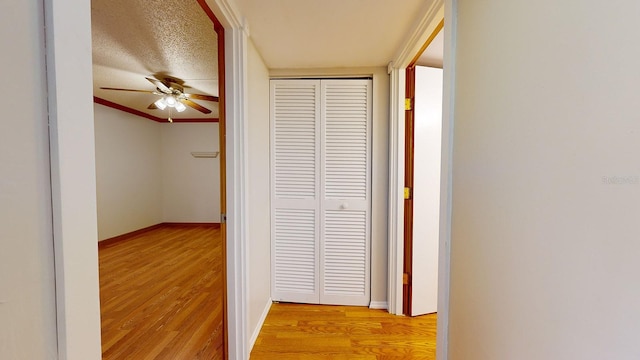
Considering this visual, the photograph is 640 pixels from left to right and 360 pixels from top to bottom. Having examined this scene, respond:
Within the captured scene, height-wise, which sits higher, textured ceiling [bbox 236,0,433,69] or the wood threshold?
textured ceiling [bbox 236,0,433,69]

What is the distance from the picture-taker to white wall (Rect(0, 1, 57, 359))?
38cm

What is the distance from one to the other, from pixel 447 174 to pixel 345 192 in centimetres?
115

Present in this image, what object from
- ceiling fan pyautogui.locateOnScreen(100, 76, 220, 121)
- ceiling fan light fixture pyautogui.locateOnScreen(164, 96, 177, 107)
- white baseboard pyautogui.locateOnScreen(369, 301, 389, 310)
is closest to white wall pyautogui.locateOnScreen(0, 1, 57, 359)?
white baseboard pyautogui.locateOnScreen(369, 301, 389, 310)

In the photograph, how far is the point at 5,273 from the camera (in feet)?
1.24

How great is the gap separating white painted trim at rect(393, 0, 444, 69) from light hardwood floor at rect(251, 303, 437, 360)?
81.6 inches

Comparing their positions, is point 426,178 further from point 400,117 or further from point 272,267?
point 272,267

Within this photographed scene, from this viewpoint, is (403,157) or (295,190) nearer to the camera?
(403,157)

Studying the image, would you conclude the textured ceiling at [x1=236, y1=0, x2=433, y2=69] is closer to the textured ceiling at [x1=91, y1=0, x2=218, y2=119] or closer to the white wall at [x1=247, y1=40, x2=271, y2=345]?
the white wall at [x1=247, y1=40, x2=271, y2=345]

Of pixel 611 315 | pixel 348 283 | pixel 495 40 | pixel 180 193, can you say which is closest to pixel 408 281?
pixel 348 283

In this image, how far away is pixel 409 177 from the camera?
1.94 m

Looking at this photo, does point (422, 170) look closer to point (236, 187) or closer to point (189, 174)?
point (236, 187)

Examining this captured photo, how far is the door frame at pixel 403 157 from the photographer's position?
1.00 meters

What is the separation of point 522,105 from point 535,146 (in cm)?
12

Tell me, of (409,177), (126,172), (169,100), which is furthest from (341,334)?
(126,172)
